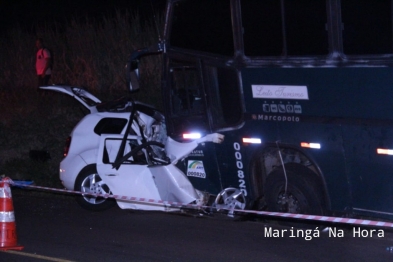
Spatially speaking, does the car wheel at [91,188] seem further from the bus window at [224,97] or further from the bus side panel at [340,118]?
the bus side panel at [340,118]

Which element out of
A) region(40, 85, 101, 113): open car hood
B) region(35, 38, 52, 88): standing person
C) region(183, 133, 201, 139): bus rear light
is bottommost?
region(183, 133, 201, 139): bus rear light

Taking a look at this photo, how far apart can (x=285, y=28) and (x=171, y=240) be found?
3.13 m

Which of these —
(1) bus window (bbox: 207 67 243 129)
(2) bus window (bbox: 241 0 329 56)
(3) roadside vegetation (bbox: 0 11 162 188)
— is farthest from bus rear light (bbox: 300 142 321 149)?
(3) roadside vegetation (bbox: 0 11 162 188)

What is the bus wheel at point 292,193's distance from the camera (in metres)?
8.83

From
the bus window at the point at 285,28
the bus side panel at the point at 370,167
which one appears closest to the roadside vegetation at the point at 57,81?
the bus window at the point at 285,28

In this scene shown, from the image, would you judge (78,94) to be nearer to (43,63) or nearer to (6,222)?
(6,222)

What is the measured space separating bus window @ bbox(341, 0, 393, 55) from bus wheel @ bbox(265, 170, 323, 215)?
74.9 inches

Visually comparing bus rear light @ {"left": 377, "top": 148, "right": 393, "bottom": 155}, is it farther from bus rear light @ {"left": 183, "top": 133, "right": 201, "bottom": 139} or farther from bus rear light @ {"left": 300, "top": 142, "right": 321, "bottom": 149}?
bus rear light @ {"left": 183, "top": 133, "right": 201, "bottom": 139}

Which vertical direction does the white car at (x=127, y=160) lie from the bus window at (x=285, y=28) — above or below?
below

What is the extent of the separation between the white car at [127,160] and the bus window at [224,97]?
0.94ft

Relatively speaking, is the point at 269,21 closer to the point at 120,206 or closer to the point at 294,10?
the point at 294,10

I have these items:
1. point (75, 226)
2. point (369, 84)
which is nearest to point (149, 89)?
point (75, 226)

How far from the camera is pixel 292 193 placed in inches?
359

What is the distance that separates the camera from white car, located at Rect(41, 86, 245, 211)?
10039mm
